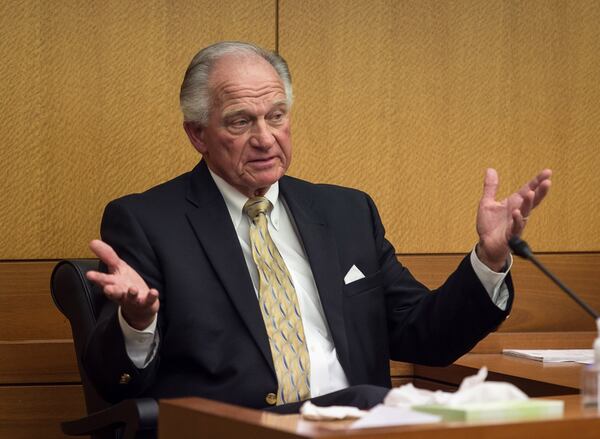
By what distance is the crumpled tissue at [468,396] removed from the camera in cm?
160

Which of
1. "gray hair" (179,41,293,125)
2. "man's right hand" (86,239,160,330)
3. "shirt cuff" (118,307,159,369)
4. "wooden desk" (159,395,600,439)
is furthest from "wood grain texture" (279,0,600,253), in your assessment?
"wooden desk" (159,395,600,439)

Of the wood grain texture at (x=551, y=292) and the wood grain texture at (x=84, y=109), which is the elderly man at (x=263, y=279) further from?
the wood grain texture at (x=551, y=292)

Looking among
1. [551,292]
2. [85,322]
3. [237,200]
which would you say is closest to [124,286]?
[85,322]

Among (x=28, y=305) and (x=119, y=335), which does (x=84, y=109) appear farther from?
(x=119, y=335)

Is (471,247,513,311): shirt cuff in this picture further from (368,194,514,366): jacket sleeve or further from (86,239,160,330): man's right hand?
(86,239,160,330): man's right hand

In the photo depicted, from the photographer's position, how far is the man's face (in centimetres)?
279

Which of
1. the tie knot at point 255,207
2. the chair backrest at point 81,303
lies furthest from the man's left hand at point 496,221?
the chair backrest at point 81,303

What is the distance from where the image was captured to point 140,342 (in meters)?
2.47

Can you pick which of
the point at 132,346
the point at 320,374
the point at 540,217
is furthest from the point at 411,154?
the point at 132,346

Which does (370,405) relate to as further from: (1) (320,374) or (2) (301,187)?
(2) (301,187)

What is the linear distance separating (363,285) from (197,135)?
0.62m

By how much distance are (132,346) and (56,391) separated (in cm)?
86

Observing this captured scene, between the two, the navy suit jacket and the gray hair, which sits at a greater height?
the gray hair

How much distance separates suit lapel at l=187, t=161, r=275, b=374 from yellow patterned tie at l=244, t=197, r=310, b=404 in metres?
0.04
